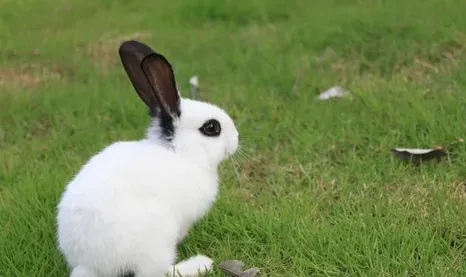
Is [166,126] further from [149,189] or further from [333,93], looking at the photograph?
[333,93]

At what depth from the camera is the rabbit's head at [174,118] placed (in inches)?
110

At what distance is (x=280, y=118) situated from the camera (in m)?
4.31

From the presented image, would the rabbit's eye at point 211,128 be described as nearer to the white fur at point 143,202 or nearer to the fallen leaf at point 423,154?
the white fur at point 143,202

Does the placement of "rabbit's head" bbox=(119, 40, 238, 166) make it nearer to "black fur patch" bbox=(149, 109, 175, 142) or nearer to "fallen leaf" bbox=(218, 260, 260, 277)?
"black fur patch" bbox=(149, 109, 175, 142)

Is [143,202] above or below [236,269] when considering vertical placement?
above

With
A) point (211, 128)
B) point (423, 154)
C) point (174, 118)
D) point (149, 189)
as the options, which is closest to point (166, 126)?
point (174, 118)

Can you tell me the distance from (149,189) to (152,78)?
17.9 inches

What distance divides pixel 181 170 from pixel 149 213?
0.80 feet

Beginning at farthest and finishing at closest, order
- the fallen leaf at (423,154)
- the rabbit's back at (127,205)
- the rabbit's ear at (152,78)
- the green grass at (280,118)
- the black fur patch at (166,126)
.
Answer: the fallen leaf at (423,154)
the green grass at (280,118)
the black fur patch at (166,126)
the rabbit's ear at (152,78)
the rabbit's back at (127,205)

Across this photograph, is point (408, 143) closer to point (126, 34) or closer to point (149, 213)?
point (149, 213)

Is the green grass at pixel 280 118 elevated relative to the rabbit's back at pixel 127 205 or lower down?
lower down

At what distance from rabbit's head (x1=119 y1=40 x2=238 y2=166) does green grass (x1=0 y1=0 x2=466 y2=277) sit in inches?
17.8

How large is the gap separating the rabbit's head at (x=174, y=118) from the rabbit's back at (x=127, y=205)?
0.07 meters

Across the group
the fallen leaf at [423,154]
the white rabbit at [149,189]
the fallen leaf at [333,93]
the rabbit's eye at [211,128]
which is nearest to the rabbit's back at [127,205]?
the white rabbit at [149,189]
